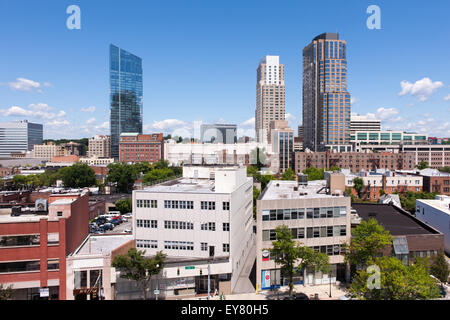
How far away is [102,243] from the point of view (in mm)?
31094

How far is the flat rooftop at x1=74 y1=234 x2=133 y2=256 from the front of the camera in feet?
92.8

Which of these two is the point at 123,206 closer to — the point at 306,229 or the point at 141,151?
the point at 306,229

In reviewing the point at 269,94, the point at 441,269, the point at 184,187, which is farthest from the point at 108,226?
the point at 269,94

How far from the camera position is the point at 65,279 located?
25.0 metres

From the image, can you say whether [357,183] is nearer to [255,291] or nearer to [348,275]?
[348,275]

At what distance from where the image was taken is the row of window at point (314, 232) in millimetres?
30812

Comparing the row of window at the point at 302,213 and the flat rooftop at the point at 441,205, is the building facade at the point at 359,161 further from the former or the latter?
the row of window at the point at 302,213

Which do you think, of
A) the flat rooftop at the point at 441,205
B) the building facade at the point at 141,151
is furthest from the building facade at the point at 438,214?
the building facade at the point at 141,151

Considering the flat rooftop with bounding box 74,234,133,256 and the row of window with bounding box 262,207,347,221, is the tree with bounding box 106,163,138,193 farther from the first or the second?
the row of window with bounding box 262,207,347,221

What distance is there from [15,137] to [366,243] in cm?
20508

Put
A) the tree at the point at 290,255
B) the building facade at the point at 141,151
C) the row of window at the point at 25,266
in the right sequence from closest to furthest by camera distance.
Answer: the row of window at the point at 25,266 → the tree at the point at 290,255 → the building facade at the point at 141,151

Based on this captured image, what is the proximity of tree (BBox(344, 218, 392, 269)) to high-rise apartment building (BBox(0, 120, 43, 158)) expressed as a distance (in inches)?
7389

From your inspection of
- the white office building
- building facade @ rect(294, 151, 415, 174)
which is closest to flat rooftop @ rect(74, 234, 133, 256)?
the white office building

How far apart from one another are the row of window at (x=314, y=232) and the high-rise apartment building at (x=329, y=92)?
330ft
